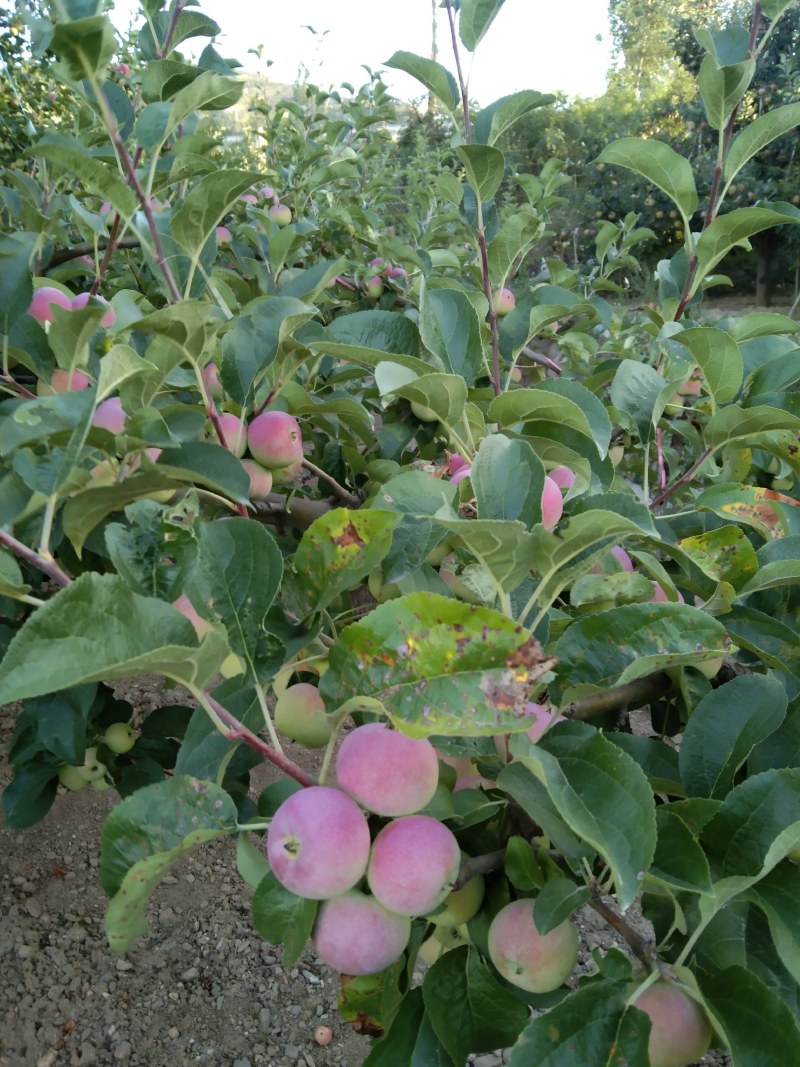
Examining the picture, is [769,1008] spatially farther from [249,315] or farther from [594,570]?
[249,315]

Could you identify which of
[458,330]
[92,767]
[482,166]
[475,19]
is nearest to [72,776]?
[92,767]

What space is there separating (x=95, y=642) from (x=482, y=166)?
65 centimetres

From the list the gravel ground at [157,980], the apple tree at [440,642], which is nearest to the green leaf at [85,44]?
the apple tree at [440,642]

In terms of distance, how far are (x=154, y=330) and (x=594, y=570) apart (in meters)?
0.41

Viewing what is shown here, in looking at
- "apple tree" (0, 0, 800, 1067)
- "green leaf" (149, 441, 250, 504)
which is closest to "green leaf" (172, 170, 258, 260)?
"apple tree" (0, 0, 800, 1067)

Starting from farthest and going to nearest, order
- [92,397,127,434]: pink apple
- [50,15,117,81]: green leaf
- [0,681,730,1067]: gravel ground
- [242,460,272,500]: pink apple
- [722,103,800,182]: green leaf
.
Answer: [0,681,730,1067]: gravel ground < [722,103,800,182]: green leaf < [242,460,272,500]: pink apple < [92,397,127,434]: pink apple < [50,15,117,81]: green leaf

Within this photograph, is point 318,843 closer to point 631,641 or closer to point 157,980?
point 631,641

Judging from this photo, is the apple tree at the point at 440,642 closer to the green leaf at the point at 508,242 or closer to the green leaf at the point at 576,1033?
the green leaf at the point at 576,1033

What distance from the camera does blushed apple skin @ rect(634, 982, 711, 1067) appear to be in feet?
1.65

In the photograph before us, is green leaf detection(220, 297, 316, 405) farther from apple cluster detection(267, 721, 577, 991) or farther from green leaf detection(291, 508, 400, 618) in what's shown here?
apple cluster detection(267, 721, 577, 991)

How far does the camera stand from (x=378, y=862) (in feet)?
1.68

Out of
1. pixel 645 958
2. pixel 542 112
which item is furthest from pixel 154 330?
pixel 542 112

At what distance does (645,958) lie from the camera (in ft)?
1.68

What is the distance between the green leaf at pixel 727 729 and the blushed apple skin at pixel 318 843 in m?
0.26
